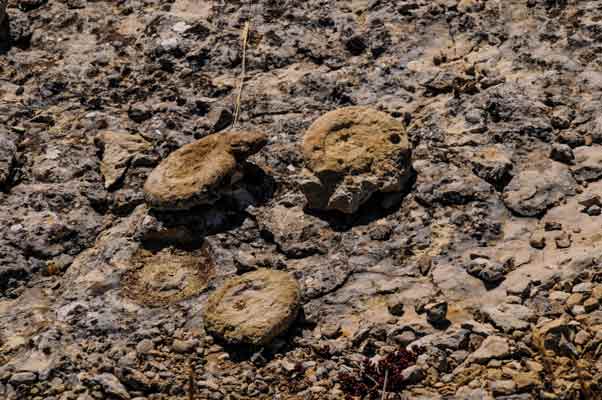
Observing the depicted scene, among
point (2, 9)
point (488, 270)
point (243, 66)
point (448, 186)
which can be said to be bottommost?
point (488, 270)

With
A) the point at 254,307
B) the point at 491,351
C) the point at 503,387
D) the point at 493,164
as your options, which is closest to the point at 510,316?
the point at 491,351

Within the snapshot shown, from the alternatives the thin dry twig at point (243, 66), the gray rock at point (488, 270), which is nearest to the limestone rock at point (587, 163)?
the gray rock at point (488, 270)

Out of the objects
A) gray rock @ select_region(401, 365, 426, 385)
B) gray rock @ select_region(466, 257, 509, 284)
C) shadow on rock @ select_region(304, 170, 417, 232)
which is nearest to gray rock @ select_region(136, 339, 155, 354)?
shadow on rock @ select_region(304, 170, 417, 232)

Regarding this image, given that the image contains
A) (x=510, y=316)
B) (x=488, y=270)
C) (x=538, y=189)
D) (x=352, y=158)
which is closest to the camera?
(x=510, y=316)

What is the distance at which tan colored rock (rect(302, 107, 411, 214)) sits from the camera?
6.93 meters

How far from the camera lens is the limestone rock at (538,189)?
21.8ft

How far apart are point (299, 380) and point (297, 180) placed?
2.21 meters

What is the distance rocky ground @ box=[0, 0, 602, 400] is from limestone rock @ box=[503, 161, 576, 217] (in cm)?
2

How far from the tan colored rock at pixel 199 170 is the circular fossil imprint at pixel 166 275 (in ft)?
1.45

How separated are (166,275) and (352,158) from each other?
194cm

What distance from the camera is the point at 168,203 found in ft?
23.2

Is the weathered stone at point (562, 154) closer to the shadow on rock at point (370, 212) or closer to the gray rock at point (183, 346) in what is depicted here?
the shadow on rock at point (370, 212)

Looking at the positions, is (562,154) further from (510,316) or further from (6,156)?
(6,156)

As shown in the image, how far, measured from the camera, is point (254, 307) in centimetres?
618
